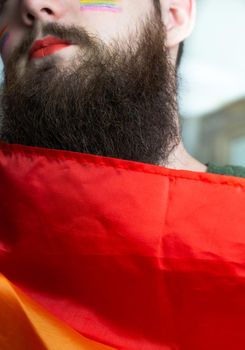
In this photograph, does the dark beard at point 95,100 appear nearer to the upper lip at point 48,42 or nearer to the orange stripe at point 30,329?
the upper lip at point 48,42

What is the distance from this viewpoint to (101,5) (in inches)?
29.2

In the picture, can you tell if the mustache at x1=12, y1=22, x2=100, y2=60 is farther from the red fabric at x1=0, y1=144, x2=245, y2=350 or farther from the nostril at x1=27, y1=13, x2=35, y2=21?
the red fabric at x1=0, y1=144, x2=245, y2=350

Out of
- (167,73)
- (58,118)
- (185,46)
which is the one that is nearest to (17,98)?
(58,118)

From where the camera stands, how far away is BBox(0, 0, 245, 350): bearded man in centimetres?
62

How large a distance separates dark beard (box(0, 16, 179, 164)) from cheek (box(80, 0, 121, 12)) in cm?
4

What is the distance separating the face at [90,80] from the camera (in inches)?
27.8

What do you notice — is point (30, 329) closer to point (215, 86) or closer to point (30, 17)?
point (30, 17)

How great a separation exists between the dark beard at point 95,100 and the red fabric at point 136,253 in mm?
68

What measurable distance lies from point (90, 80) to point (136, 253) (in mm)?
240

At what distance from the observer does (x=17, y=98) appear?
74cm

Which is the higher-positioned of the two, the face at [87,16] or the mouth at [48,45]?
the face at [87,16]

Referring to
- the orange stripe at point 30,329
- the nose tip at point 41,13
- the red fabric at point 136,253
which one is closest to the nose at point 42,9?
the nose tip at point 41,13

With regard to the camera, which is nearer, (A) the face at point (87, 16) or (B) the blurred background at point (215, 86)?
(A) the face at point (87, 16)

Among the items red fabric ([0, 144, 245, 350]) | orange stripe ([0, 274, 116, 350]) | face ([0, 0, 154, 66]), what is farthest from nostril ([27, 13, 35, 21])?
orange stripe ([0, 274, 116, 350])
